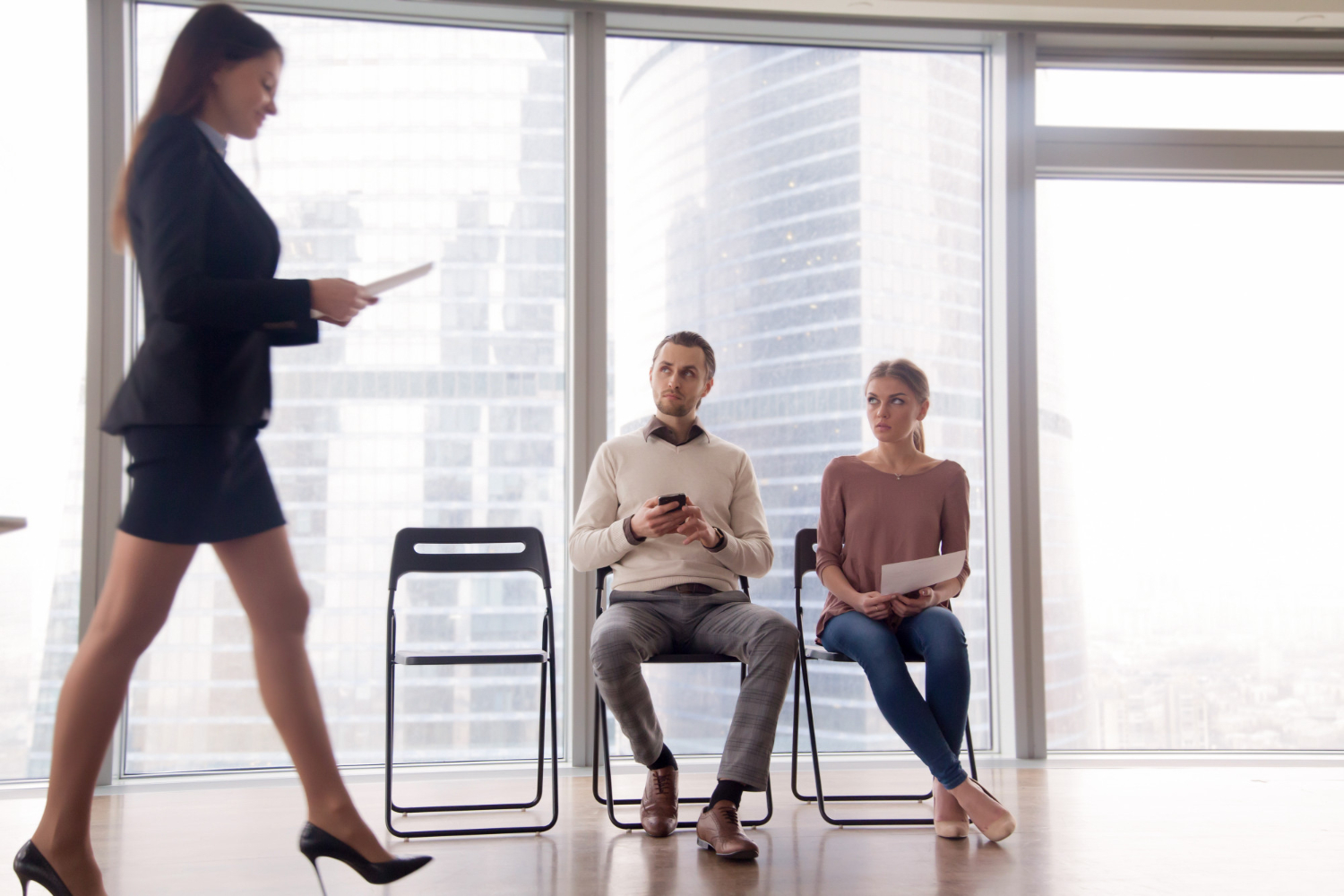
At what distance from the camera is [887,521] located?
280 cm

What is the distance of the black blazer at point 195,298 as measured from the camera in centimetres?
156

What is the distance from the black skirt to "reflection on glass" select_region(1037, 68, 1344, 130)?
11.3 feet

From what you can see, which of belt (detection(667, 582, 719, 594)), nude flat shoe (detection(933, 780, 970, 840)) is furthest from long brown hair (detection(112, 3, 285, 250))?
nude flat shoe (detection(933, 780, 970, 840))

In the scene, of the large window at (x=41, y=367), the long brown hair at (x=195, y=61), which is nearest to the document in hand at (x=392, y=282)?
the long brown hair at (x=195, y=61)

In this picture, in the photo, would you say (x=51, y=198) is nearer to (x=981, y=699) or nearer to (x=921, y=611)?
(x=921, y=611)

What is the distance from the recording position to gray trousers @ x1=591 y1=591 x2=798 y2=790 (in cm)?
241

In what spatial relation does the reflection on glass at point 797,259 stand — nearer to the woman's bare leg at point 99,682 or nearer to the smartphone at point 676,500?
the smartphone at point 676,500

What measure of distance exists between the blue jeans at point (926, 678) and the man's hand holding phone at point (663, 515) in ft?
1.95

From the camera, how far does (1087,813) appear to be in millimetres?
2801

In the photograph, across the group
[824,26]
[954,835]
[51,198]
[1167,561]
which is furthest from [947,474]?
[51,198]

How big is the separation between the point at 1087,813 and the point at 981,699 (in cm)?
97

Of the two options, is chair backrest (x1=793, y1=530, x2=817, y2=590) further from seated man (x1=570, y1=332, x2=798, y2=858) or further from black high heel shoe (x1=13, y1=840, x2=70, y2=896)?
black high heel shoe (x1=13, y1=840, x2=70, y2=896)

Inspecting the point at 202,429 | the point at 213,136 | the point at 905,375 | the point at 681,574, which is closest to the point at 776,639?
the point at 681,574

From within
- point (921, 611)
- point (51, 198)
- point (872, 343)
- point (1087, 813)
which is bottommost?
point (1087, 813)
